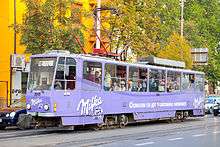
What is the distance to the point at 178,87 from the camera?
97.1ft

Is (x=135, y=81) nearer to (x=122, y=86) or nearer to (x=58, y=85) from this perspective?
(x=122, y=86)

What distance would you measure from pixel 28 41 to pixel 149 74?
783 centimetres

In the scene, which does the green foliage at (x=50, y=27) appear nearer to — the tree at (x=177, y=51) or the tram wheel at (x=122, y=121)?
the tram wheel at (x=122, y=121)

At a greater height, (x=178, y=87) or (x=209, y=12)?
(x=209, y=12)

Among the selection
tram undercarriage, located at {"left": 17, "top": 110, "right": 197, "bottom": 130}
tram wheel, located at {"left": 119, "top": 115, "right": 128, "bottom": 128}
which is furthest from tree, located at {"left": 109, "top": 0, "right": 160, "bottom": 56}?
tram wheel, located at {"left": 119, "top": 115, "right": 128, "bottom": 128}

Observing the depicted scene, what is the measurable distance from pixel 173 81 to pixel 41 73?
9376 mm

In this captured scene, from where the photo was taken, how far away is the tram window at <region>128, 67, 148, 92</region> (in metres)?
25.3

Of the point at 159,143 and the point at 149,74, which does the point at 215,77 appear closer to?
the point at 149,74

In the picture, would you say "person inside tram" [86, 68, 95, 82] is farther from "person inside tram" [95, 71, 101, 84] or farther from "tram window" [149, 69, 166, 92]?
"tram window" [149, 69, 166, 92]

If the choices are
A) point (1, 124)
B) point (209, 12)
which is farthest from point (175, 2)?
point (1, 124)

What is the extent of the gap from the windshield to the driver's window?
204mm

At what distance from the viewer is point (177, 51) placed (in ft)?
156

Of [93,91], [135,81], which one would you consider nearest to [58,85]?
[93,91]

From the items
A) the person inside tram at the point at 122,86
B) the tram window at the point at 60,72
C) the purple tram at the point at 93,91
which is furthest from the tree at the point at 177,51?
the tram window at the point at 60,72
